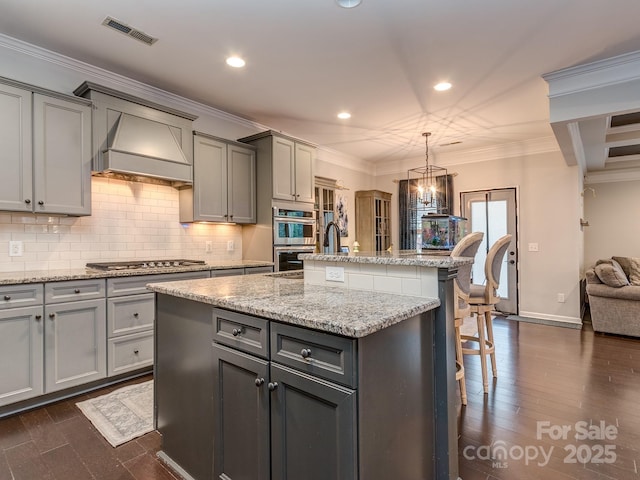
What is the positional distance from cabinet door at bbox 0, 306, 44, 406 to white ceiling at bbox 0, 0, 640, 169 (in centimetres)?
211

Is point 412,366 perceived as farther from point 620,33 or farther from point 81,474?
point 620,33

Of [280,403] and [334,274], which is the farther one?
Answer: [334,274]

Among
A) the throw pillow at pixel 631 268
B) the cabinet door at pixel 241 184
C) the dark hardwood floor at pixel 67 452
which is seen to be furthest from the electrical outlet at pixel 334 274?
the throw pillow at pixel 631 268

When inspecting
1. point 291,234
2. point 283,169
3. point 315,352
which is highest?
point 283,169

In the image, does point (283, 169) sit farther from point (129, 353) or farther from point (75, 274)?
point (129, 353)

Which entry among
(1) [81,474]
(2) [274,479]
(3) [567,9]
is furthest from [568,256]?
(1) [81,474]

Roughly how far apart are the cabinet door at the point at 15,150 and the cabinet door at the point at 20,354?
799 millimetres

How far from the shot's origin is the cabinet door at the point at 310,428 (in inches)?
44.5

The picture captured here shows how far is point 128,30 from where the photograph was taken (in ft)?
8.47

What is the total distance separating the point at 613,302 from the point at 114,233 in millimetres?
5861

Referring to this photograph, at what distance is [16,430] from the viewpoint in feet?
7.43

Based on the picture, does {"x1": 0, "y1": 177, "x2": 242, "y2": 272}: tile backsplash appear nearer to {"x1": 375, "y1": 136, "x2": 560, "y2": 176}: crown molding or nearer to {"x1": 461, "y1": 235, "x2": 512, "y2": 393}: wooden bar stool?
{"x1": 461, "y1": 235, "x2": 512, "y2": 393}: wooden bar stool

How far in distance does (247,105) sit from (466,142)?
139 inches

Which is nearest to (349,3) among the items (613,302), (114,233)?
(114,233)
